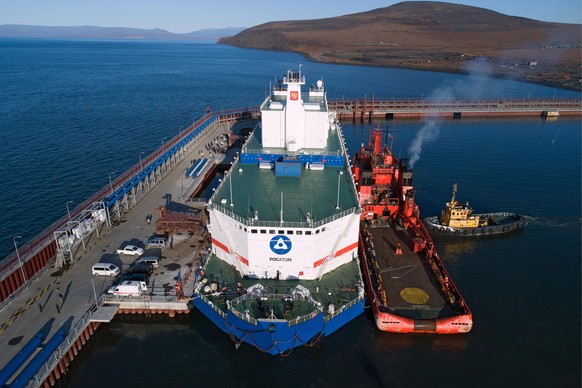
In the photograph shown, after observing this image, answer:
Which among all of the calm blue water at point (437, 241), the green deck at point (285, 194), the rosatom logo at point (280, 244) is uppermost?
the green deck at point (285, 194)

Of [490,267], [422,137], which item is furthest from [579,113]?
[490,267]

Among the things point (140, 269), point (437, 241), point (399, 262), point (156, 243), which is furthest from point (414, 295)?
point (156, 243)

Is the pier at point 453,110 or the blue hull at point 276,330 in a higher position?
the pier at point 453,110

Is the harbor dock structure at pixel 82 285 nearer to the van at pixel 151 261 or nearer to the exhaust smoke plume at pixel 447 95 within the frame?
the van at pixel 151 261

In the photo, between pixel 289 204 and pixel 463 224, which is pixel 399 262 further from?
pixel 463 224

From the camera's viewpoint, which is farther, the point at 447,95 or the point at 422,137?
the point at 447,95

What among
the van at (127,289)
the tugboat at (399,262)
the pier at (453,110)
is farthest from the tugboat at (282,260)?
the pier at (453,110)
